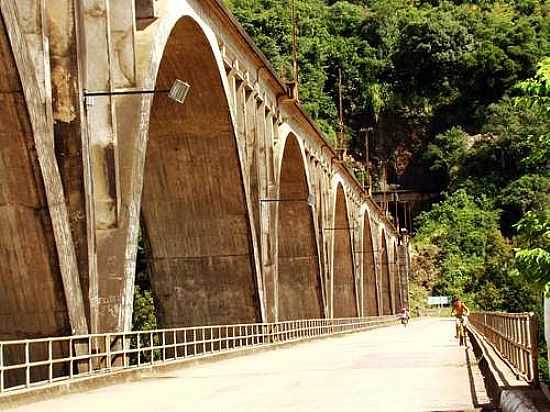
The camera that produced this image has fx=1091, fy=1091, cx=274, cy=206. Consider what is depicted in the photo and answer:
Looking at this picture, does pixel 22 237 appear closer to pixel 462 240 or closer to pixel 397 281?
pixel 397 281

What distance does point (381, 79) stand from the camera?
14438cm

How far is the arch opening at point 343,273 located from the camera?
69.1m

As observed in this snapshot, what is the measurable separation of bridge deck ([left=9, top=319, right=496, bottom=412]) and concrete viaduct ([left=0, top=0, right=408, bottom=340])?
243 centimetres

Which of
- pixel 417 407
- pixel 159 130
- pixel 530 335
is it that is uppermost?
pixel 159 130

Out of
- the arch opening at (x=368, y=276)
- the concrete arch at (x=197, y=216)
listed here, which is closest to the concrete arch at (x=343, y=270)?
the arch opening at (x=368, y=276)

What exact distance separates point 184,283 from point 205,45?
8915 mm

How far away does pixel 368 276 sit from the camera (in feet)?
289

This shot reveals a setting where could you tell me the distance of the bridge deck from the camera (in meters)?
13.8

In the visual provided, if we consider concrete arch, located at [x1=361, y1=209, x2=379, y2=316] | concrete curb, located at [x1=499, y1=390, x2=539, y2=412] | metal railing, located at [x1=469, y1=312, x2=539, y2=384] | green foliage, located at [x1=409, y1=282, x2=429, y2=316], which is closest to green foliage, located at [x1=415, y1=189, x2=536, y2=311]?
green foliage, located at [x1=409, y1=282, x2=429, y2=316]

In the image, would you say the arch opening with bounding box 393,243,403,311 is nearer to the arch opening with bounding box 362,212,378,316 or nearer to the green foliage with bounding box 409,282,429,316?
the green foliage with bounding box 409,282,429,316

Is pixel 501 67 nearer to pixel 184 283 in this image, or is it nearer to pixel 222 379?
pixel 184 283

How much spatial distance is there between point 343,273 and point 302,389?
180 feet

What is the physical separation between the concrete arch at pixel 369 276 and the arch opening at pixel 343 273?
→ 498 inches

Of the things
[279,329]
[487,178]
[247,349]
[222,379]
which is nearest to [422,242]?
[487,178]
